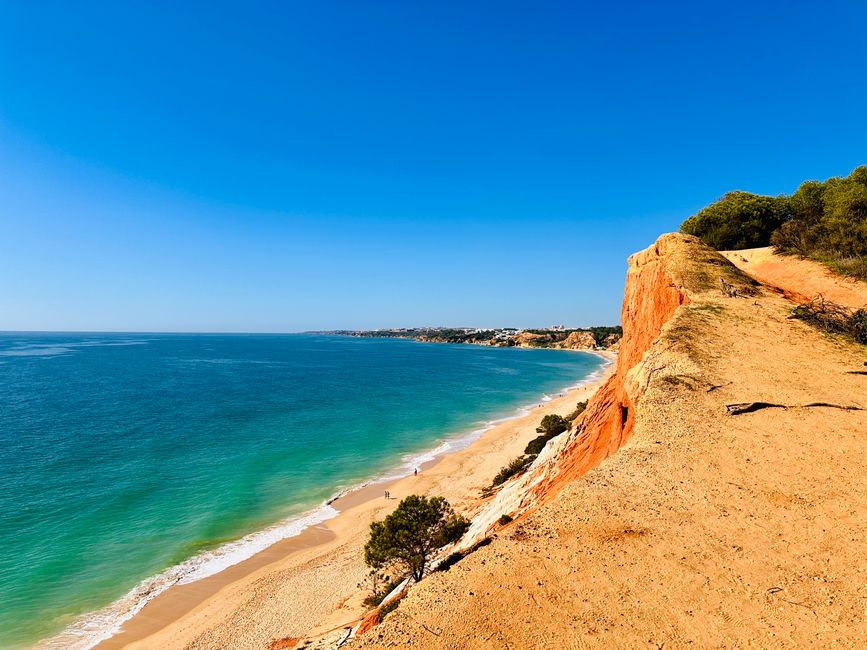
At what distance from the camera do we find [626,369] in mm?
23141

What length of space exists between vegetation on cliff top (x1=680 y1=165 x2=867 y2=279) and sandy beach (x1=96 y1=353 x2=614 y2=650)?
3221 cm

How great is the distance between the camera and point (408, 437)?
5153 cm

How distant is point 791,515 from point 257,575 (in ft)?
86.4

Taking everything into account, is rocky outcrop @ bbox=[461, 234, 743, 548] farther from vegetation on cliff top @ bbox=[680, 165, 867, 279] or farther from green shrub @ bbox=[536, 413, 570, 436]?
green shrub @ bbox=[536, 413, 570, 436]

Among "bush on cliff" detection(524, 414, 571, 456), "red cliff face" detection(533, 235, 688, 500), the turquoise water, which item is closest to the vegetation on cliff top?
"red cliff face" detection(533, 235, 688, 500)

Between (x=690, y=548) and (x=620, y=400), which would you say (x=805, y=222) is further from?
(x=690, y=548)

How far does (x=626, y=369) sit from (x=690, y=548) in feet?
55.0

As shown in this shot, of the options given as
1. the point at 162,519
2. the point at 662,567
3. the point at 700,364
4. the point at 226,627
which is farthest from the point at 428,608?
the point at 162,519

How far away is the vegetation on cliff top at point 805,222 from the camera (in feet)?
91.5

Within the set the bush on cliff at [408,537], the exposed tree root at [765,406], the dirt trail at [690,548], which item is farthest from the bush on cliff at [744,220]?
the bush on cliff at [408,537]

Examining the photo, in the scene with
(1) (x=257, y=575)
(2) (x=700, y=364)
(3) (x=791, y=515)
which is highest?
(2) (x=700, y=364)

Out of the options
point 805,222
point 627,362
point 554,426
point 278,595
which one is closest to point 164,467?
point 278,595

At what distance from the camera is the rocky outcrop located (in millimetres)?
18109

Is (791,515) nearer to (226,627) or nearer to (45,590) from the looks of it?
(226,627)
